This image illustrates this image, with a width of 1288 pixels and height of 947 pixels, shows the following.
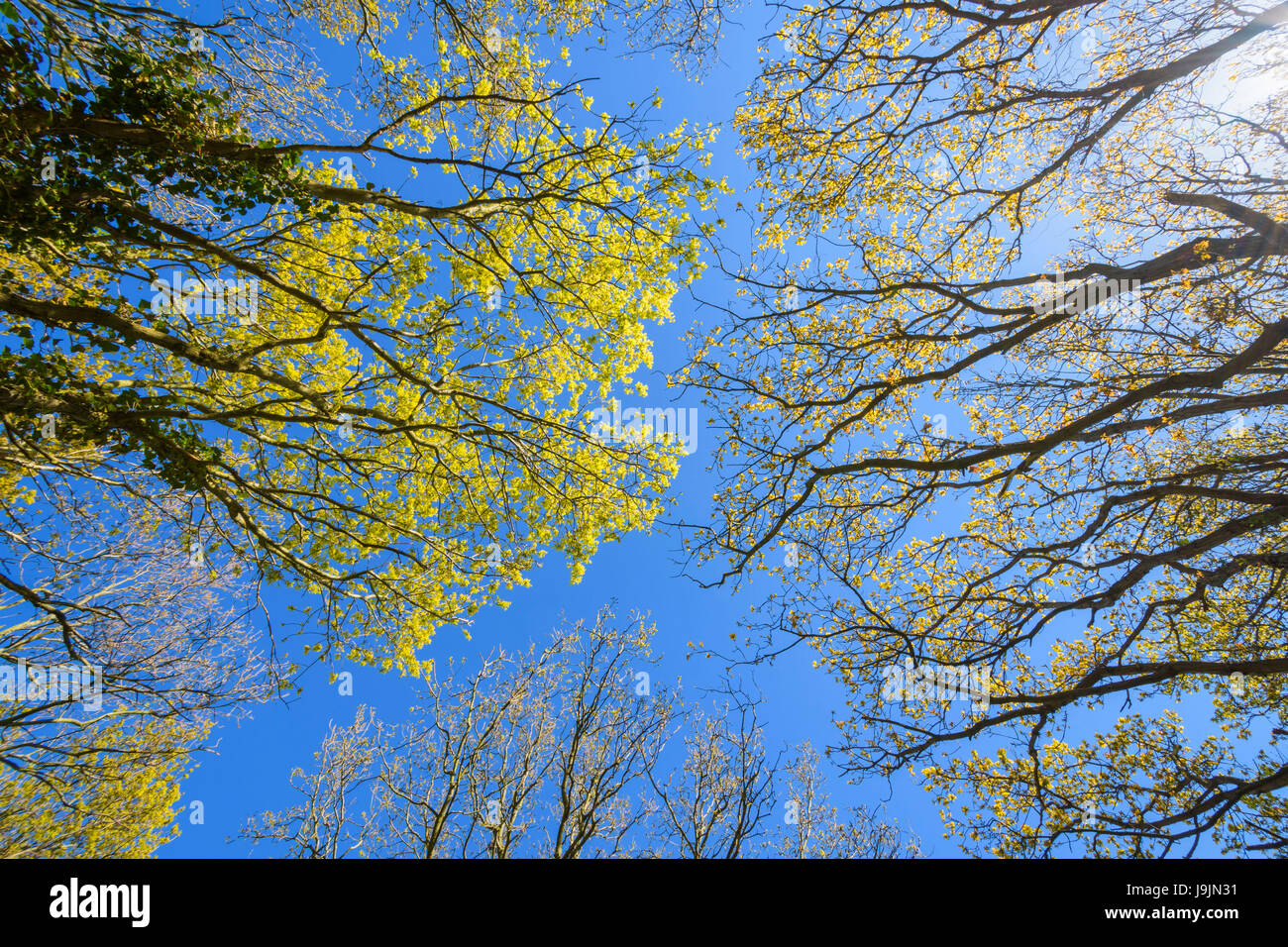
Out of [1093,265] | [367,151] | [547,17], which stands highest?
[547,17]

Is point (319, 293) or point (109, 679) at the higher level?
point (319, 293)

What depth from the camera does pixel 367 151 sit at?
4.91m

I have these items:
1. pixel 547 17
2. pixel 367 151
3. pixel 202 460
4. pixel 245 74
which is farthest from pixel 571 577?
pixel 547 17

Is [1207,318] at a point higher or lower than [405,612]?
higher

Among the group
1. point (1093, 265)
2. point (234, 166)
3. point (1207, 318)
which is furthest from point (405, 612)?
point (1207, 318)

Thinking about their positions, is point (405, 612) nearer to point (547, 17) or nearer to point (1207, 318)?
point (547, 17)

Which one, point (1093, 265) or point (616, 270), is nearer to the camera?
point (1093, 265)

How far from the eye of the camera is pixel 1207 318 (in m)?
5.78

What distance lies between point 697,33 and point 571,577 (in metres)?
7.06
